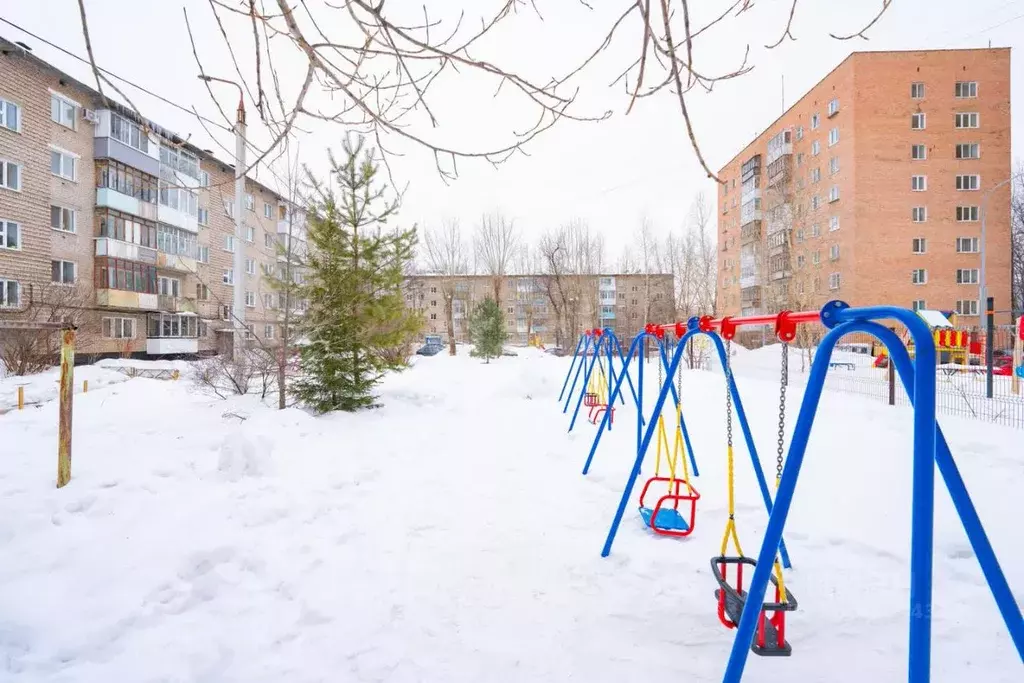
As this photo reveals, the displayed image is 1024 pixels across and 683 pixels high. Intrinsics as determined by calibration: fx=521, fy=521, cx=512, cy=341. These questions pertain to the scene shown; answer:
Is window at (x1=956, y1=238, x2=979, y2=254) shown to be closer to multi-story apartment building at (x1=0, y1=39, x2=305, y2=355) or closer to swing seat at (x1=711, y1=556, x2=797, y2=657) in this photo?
multi-story apartment building at (x1=0, y1=39, x2=305, y2=355)

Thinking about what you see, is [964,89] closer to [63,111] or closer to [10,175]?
[63,111]

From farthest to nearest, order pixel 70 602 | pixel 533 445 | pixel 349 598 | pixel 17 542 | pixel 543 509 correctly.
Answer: pixel 533 445 → pixel 543 509 → pixel 17 542 → pixel 349 598 → pixel 70 602

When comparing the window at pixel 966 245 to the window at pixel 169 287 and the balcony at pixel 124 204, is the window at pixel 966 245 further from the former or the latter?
the window at pixel 169 287

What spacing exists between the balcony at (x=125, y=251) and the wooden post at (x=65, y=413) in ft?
77.3

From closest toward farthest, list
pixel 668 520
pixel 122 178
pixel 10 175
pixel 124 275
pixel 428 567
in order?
1. pixel 428 567
2. pixel 668 520
3. pixel 10 175
4. pixel 124 275
5. pixel 122 178

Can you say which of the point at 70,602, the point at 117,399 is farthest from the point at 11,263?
the point at 70,602

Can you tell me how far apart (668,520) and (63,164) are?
2812 cm

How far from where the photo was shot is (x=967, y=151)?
2988 centimetres

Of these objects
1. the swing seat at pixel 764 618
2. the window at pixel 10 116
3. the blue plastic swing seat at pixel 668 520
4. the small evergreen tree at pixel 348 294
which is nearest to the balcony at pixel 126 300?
the window at pixel 10 116

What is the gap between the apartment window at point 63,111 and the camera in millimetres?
21156

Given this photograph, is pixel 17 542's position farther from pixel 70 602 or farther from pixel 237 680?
pixel 237 680

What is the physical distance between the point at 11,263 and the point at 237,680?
2457 centimetres

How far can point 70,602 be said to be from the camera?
2.98 meters

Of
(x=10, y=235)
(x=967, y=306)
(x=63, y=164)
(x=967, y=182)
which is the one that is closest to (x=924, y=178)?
(x=967, y=182)
